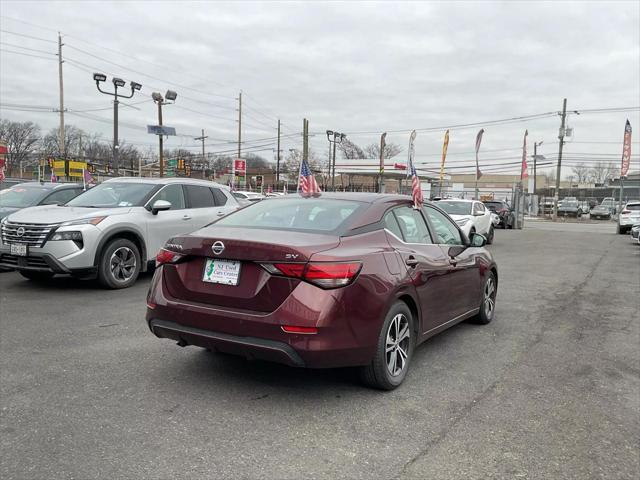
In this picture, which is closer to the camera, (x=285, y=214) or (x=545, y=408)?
(x=545, y=408)

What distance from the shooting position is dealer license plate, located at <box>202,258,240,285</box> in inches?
141

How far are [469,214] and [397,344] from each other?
12710 mm

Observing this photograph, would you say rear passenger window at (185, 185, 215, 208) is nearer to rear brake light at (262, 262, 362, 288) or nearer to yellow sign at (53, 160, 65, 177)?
rear brake light at (262, 262, 362, 288)

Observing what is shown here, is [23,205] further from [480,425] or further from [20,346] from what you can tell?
[480,425]

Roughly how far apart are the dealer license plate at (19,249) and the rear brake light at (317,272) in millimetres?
5407

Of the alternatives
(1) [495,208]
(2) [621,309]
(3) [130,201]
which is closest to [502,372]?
(2) [621,309]

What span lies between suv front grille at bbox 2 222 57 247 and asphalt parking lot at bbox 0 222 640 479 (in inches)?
62.6

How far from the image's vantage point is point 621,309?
7.36 meters

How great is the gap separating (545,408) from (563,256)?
1160 cm

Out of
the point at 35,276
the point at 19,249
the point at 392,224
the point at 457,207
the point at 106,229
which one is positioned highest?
the point at 392,224

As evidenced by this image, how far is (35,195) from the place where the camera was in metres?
10.2

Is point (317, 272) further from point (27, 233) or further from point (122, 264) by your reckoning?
point (27, 233)

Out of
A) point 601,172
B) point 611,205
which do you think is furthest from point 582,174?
point 611,205

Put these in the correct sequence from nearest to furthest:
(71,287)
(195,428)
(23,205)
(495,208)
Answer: (195,428)
(71,287)
(23,205)
(495,208)
